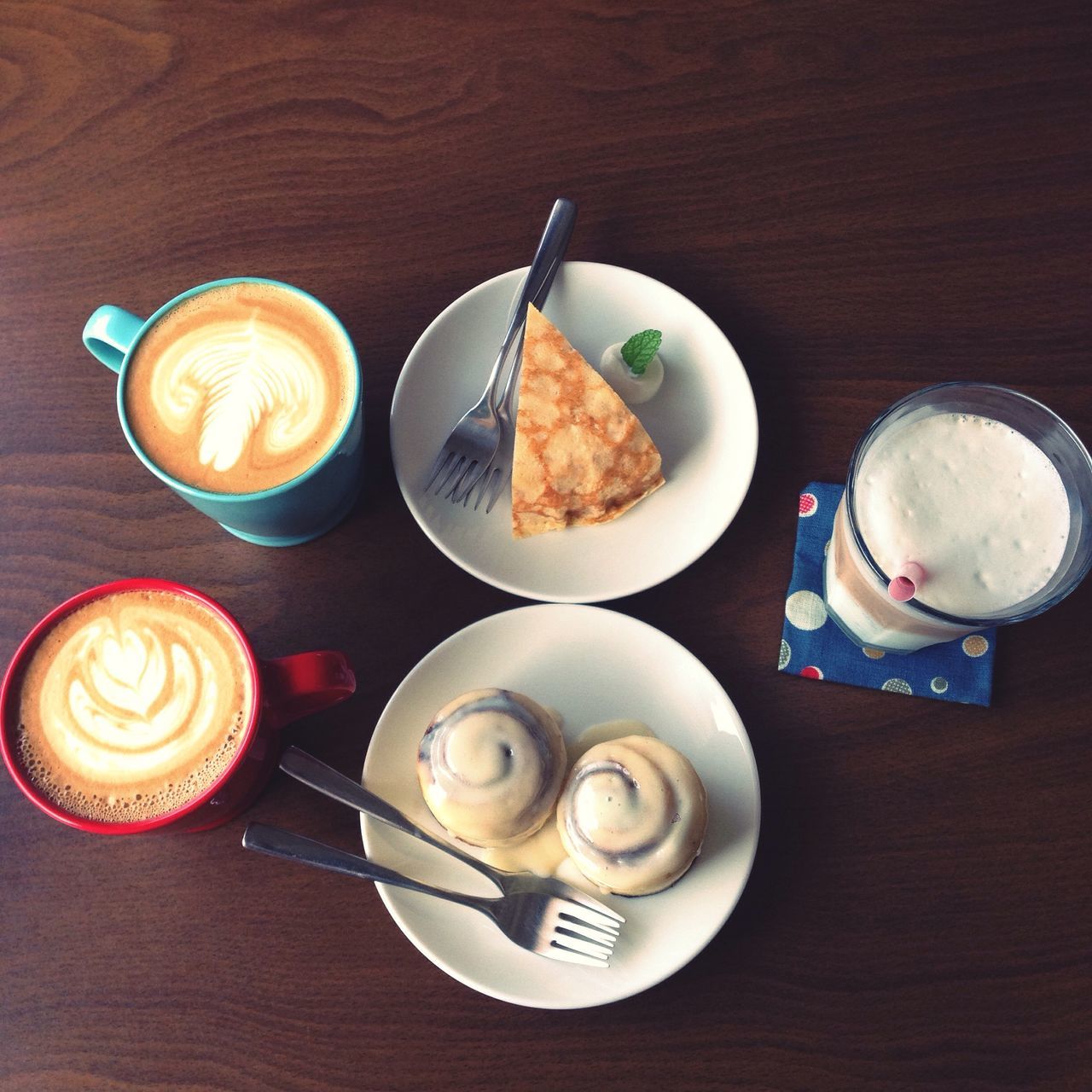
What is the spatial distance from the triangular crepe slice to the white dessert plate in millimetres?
25

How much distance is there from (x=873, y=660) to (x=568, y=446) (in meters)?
0.45

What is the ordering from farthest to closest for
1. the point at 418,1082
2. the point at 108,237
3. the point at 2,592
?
the point at 108,237
the point at 2,592
the point at 418,1082

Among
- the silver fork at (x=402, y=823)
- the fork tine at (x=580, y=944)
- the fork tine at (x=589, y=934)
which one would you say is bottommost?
the fork tine at (x=580, y=944)

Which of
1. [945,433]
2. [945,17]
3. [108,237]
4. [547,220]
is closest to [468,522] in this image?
[547,220]

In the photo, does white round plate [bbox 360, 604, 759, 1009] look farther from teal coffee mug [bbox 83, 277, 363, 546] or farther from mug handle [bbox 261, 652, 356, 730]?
teal coffee mug [bbox 83, 277, 363, 546]

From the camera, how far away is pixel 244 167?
4.27ft

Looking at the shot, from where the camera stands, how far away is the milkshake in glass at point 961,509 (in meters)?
0.99

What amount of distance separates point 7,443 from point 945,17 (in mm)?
1436

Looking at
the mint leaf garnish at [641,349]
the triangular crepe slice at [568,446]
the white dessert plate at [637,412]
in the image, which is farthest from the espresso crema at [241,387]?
the mint leaf garnish at [641,349]

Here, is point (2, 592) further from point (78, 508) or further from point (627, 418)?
point (627, 418)

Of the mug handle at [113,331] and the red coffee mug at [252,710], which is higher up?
the mug handle at [113,331]

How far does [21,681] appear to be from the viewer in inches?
37.2

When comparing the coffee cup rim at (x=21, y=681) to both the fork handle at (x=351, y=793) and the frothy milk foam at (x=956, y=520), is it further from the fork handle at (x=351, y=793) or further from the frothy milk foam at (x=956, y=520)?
the frothy milk foam at (x=956, y=520)

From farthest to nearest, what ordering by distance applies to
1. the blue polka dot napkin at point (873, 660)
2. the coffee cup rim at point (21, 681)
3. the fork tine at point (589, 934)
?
the blue polka dot napkin at point (873, 660) < the fork tine at point (589, 934) < the coffee cup rim at point (21, 681)
